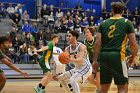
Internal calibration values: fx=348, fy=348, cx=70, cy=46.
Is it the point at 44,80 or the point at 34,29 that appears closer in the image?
the point at 44,80

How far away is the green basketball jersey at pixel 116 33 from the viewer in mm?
5945

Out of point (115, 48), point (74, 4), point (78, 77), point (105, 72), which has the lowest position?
point (78, 77)

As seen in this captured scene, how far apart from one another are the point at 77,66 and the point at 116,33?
266cm

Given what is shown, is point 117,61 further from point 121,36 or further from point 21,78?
point 21,78

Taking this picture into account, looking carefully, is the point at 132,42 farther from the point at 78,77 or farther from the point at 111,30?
the point at 78,77

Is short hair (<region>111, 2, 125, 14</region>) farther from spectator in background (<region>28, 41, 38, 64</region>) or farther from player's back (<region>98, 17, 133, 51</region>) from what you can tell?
spectator in background (<region>28, 41, 38, 64</region>)

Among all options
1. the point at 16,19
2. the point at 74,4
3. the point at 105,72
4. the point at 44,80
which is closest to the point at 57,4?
the point at 74,4

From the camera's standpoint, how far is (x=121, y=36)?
5977 mm

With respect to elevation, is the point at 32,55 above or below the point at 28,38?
below

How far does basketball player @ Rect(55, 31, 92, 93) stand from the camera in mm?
8109

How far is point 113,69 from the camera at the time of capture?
19.4 ft

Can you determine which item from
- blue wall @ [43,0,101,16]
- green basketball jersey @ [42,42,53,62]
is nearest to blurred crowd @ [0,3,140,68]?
blue wall @ [43,0,101,16]

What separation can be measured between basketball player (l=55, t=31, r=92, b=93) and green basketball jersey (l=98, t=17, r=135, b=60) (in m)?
2.03

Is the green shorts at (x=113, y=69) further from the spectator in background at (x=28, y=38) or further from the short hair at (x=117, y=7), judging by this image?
the spectator in background at (x=28, y=38)
